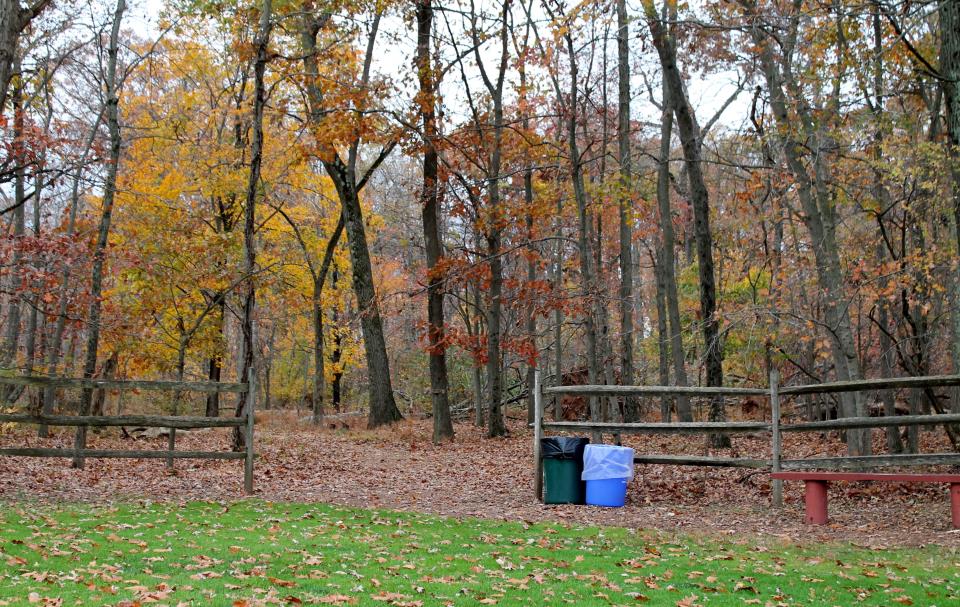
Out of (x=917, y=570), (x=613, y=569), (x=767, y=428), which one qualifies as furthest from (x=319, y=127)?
(x=917, y=570)

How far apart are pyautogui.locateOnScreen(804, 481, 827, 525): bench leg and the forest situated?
2.83 m

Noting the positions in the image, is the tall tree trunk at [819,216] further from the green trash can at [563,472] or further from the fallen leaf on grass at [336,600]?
the fallen leaf on grass at [336,600]

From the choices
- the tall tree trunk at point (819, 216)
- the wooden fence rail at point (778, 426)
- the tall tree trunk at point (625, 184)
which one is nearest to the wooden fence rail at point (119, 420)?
the wooden fence rail at point (778, 426)

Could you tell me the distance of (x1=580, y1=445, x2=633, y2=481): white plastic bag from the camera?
35.4 ft

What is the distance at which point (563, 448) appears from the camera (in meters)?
11.1

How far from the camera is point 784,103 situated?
43.8ft

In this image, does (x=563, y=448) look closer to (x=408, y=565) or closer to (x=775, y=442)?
(x=775, y=442)

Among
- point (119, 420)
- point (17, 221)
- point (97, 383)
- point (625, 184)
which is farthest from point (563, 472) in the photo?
point (17, 221)

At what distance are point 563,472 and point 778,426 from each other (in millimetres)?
2869

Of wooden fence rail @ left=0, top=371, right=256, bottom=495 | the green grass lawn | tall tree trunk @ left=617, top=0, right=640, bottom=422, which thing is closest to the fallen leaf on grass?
the green grass lawn

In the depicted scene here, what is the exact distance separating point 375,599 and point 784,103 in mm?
11109

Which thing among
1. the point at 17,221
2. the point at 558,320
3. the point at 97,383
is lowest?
the point at 97,383

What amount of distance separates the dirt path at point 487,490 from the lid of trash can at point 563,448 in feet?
2.31

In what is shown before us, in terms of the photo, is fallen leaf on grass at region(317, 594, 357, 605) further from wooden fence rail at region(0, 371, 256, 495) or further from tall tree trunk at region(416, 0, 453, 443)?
tall tree trunk at region(416, 0, 453, 443)
